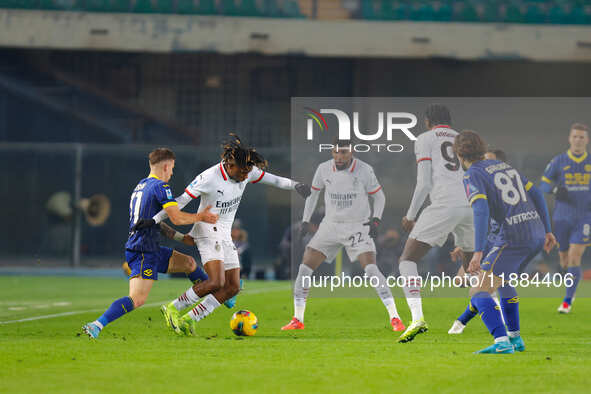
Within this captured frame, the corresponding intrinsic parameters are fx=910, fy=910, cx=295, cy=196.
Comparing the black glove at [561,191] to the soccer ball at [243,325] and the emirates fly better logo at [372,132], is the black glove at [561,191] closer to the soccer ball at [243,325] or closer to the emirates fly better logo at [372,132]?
the emirates fly better logo at [372,132]

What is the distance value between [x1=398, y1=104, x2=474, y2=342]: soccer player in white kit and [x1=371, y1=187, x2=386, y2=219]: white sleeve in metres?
0.40

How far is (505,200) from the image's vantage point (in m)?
7.34

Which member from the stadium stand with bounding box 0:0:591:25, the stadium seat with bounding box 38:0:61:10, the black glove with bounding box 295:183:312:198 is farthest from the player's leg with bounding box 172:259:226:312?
the stadium seat with bounding box 38:0:61:10

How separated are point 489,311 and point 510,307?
439 mm

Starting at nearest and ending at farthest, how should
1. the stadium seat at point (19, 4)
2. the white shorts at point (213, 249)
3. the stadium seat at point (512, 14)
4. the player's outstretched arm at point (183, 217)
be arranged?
the player's outstretched arm at point (183, 217)
the white shorts at point (213, 249)
the stadium seat at point (19, 4)
the stadium seat at point (512, 14)

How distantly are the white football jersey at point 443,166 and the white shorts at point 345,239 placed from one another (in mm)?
829

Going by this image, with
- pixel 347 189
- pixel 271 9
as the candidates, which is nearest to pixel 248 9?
pixel 271 9

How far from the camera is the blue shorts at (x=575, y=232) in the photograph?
39.9 ft

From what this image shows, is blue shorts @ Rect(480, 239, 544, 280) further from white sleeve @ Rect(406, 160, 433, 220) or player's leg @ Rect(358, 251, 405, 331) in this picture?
player's leg @ Rect(358, 251, 405, 331)

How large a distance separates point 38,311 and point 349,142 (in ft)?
16.3

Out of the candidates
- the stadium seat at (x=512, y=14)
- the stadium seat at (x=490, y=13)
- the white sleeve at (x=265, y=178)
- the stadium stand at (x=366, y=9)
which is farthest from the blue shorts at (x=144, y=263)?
the stadium seat at (x=512, y=14)

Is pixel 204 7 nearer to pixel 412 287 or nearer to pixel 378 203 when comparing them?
pixel 378 203

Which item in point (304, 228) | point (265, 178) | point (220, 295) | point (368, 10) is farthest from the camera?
point (368, 10)

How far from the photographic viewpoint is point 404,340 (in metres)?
8.22
